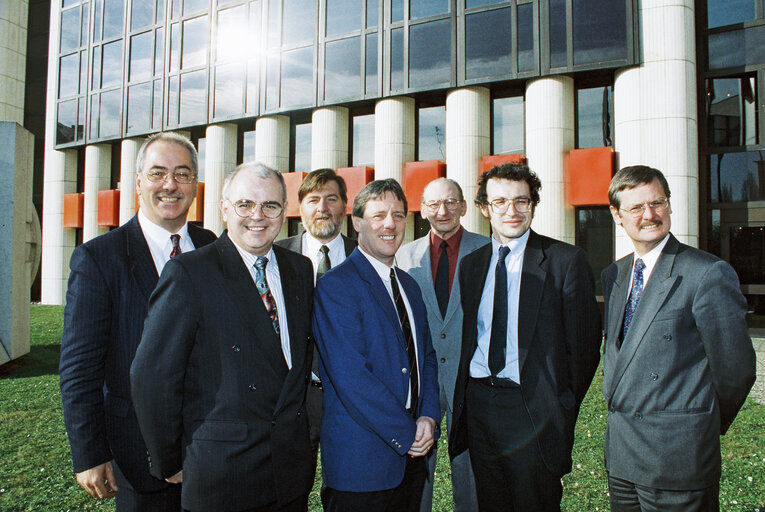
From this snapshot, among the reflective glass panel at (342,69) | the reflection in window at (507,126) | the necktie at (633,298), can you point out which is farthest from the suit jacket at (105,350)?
the reflective glass panel at (342,69)

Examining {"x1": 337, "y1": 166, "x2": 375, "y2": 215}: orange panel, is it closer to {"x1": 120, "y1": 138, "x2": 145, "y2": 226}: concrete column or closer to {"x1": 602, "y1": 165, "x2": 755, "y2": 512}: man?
{"x1": 120, "y1": 138, "x2": 145, "y2": 226}: concrete column

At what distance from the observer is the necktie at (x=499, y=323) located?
2867 mm

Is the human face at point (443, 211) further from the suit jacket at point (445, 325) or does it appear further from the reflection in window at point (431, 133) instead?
the reflection in window at point (431, 133)

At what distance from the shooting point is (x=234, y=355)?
7.10ft

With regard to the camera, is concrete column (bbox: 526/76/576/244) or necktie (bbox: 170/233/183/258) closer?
necktie (bbox: 170/233/183/258)

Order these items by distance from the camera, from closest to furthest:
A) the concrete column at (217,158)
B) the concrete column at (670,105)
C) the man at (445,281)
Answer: the man at (445,281) < the concrete column at (670,105) < the concrete column at (217,158)

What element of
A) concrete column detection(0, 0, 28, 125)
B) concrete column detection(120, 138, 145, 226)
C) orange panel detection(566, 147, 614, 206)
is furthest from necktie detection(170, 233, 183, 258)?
concrete column detection(0, 0, 28, 125)

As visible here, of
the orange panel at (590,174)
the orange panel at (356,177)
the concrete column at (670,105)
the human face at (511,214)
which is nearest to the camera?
the human face at (511,214)

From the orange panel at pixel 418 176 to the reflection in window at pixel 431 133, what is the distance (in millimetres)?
980

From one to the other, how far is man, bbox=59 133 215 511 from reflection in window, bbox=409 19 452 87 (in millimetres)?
13281

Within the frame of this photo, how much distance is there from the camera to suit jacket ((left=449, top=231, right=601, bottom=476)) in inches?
107

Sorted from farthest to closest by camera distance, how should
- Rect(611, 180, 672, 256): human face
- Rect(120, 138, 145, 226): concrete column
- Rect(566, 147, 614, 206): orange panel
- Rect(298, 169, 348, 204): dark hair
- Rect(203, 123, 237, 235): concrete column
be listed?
Rect(120, 138, 145, 226): concrete column
Rect(203, 123, 237, 235): concrete column
Rect(566, 147, 614, 206): orange panel
Rect(298, 169, 348, 204): dark hair
Rect(611, 180, 672, 256): human face

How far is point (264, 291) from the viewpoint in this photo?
93.8 inches

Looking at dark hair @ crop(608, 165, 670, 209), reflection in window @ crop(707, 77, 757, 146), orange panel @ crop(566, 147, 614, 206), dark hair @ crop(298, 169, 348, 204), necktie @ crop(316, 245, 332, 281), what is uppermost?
reflection in window @ crop(707, 77, 757, 146)
